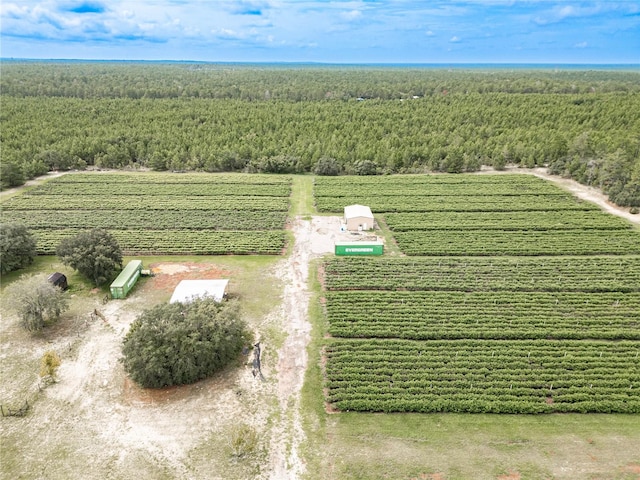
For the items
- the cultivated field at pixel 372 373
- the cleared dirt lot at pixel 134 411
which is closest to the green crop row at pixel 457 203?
the cultivated field at pixel 372 373

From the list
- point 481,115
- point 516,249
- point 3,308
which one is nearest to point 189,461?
point 3,308

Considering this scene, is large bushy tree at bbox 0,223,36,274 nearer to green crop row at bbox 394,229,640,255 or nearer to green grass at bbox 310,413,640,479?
green grass at bbox 310,413,640,479

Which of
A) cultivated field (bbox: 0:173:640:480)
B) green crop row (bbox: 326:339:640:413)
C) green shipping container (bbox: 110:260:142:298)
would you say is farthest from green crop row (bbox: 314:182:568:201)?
green crop row (bbox: 326:339:640:413)

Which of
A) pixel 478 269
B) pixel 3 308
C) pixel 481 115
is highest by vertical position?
pixel 481 115

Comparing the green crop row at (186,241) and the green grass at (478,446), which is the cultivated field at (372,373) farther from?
the green crop row at (186,241)

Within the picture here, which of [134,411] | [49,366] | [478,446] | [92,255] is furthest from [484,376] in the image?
[92,255]

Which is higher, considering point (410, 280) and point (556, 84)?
point (556, 84)

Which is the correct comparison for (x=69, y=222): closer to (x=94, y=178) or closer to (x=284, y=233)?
(x=94, y=178)
